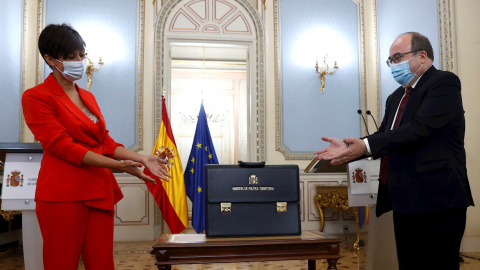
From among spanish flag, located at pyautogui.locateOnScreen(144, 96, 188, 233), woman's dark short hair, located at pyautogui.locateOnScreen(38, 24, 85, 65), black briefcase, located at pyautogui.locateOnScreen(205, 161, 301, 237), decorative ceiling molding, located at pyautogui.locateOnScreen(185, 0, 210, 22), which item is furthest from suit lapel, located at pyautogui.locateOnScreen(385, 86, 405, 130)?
decorative ceiling molding, located at pyautogui.locateOnScreen(185, 0, 210, 22)

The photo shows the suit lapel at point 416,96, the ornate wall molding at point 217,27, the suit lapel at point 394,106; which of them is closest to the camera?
the suit lapel at point 416,96

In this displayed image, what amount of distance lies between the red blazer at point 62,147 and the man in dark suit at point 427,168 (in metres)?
0.89

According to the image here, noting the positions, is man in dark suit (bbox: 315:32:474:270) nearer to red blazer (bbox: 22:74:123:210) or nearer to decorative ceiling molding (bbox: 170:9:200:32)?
red blazer (bbox: 22:74:123:210)

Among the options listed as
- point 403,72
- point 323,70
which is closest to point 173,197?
point 323,70

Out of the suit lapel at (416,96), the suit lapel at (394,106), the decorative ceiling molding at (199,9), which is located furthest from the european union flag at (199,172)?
the suit lapel at (416,96)

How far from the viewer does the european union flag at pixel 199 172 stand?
4961 mm

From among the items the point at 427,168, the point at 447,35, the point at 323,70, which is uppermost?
the point at 447,35

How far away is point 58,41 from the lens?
163 centimetres

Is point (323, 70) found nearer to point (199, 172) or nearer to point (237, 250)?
point (199, 172)

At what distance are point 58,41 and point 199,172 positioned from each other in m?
3.56

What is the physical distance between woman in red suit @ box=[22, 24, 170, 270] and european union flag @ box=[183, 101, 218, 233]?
10.9 feet

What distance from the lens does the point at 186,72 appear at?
9914 mm

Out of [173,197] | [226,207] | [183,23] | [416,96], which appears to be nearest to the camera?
[416,96]

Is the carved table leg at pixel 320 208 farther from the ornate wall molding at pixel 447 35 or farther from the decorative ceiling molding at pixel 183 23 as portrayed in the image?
the decorative ceiling molding at pixel 183 23
